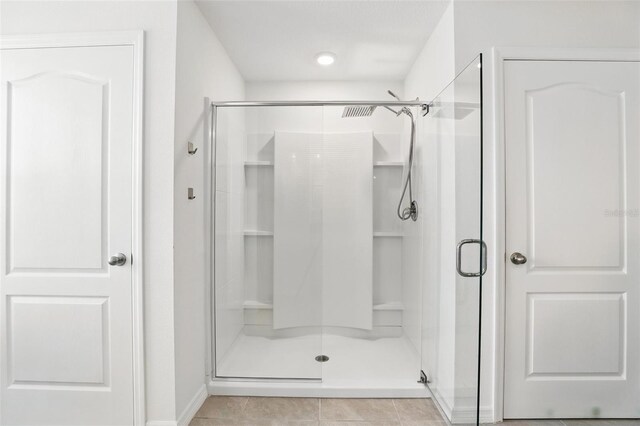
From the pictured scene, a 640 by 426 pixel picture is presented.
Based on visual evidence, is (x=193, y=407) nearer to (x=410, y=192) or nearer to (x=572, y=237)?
(x=410, y=192)

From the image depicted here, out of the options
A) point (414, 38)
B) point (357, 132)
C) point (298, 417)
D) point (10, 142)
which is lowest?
point (298, 417)

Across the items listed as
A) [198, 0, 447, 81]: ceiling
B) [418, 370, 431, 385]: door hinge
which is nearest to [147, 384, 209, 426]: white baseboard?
[418, 370, 431, 385]: door hinge

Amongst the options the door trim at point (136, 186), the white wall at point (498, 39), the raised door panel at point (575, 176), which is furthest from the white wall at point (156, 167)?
the raised door panel at point (575, 176)

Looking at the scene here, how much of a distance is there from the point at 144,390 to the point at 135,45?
181cm

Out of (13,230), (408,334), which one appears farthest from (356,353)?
(13,230)

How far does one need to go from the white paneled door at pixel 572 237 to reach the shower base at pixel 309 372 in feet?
2.21

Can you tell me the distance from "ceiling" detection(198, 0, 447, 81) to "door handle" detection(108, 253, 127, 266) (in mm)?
1530

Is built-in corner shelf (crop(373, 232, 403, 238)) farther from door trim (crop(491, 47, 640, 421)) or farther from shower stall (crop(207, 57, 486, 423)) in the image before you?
door trim (crop(491, 47, 640, 421))

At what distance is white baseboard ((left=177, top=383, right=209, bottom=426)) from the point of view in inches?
71.7

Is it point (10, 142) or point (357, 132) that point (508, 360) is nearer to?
point (357, 132)

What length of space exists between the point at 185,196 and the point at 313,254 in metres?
0.90

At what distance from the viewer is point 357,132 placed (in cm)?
275

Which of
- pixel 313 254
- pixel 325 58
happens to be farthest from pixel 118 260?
pixel 325 58

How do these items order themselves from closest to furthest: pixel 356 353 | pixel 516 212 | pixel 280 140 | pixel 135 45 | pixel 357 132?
pixel 135 45 < pixel 516 212 < pixel 280 140 < pixel 356 353 < pixel 357 132
